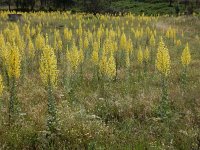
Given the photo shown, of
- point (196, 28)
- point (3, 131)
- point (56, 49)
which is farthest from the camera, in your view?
point (196, 28)

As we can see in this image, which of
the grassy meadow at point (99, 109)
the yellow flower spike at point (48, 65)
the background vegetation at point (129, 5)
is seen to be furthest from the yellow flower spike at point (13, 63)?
the background vegetation at point (129, 5)

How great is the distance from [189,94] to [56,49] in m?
8.59

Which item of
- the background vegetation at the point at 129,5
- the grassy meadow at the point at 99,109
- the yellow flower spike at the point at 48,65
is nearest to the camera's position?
the grassy meadow at the point at 99,109

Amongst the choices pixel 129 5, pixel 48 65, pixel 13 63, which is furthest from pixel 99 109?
pixel 129 5

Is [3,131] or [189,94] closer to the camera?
[3,131]

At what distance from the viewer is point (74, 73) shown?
1144 cm

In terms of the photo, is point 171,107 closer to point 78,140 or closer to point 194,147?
point 194,147

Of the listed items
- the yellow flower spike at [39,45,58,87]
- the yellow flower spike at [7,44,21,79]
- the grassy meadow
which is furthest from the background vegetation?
the yellow flower spike at [39,45,58,87]

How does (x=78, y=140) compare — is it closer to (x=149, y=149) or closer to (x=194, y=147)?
(x=149, y=149)

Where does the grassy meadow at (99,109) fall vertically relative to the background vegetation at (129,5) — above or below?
below

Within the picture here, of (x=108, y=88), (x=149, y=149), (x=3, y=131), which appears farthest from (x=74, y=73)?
(x=149, y=149)

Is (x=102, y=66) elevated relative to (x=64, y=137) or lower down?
elevated

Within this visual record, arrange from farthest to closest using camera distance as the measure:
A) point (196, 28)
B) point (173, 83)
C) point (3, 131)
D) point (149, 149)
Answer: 1. point (196, 28)
2. point (173, 83)
3. point (3, 131)
4. point (149, 149)

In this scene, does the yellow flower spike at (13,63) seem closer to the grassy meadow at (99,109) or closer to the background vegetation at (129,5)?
the grassy meadow at (99,109)
